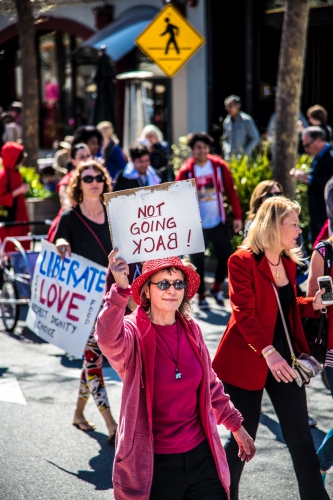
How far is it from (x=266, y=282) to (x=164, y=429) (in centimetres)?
130

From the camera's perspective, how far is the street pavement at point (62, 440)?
5.09 meters

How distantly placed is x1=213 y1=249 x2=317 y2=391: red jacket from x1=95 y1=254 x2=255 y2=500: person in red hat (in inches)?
29.1

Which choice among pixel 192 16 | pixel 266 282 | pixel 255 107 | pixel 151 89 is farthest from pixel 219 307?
pixel 151 89

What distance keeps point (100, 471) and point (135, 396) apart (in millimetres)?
2158

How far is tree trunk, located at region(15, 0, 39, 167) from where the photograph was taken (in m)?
16.9

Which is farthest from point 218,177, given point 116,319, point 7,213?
point 116,319

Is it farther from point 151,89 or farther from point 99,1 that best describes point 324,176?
point 99,1

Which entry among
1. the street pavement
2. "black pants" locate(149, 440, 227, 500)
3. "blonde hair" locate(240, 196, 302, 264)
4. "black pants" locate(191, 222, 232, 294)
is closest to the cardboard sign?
"black pants" locate(149, 440, 227, 500)

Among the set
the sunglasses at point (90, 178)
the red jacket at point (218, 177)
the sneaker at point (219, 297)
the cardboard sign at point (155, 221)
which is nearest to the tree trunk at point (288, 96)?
the red jacket at point (218, 177)

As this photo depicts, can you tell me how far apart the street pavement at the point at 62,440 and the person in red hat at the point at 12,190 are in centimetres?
227

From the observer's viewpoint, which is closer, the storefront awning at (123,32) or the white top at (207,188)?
the white top at (207,188)

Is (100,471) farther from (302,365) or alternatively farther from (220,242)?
(220,242)

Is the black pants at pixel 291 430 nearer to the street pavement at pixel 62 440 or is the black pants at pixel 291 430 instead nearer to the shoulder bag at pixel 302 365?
the shoulder bag at pixel 302 365

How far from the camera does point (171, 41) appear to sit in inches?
468
